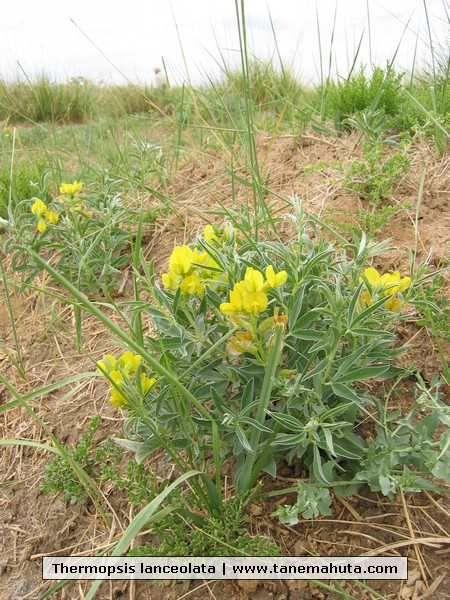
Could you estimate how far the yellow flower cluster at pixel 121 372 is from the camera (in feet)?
3.98

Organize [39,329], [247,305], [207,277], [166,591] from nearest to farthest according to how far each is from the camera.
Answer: [247,305], [166,591], [207,277], [39,329]

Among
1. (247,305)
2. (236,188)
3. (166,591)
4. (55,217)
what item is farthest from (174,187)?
(166,591)

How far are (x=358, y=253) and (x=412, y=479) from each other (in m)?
0.58

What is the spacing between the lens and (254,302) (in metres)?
1.11

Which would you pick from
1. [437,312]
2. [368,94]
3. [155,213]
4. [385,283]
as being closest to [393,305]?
[385,283]

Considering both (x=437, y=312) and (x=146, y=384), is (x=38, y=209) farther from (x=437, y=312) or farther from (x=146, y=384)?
(x=437, y=312)

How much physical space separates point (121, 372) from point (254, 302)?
37 cm

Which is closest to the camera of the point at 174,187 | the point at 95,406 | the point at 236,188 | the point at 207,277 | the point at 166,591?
the point at 166,591

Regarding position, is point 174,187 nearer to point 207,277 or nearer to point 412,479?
point 207,277

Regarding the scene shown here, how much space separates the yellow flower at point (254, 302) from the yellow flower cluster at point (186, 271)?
194mm

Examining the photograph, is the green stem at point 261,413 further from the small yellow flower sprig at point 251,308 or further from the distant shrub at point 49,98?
the distant shrub at point 49,98

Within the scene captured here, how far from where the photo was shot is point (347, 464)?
4.30 feet

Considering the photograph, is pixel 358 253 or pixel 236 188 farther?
pixel 236 188
